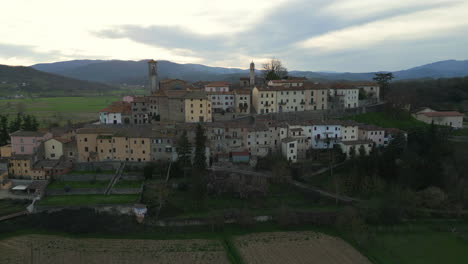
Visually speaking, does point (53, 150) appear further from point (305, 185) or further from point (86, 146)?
point (305, 185)

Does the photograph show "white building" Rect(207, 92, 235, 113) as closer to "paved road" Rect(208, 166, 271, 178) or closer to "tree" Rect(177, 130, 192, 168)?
"tree" Rect(177, 130, 192, 168)

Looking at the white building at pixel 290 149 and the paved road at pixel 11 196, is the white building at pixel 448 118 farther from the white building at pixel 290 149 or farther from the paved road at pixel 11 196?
the paved road at pixel 11 196

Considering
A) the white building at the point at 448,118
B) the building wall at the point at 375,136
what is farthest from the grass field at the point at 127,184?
the white building at the point at 448,118

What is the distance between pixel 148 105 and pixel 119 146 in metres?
12.2

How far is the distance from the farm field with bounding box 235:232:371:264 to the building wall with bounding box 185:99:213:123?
73.5 feet

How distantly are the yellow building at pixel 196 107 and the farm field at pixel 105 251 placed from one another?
73.3 feet

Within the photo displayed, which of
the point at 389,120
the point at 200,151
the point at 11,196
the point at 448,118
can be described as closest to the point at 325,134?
the point at 389,120

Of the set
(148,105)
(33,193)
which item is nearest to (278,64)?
(148,105)

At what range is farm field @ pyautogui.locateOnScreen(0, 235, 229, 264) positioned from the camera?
84.3 feet

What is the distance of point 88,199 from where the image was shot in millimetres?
33688

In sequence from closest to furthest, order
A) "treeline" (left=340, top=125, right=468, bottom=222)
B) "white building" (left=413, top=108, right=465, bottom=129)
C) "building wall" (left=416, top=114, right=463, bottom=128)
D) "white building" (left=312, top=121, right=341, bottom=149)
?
"treeline" (left=340, top=125, right=468, bottom=222) < "white building" (left=312, top=121, right=341, bottom=149) < "white building" (left=413, top=108, right=465, bottom=129) < "building wall" (left=416, top=114, right=463, bottom=128)

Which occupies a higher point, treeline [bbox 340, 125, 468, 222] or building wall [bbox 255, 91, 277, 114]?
building wall [bbox 255, 91, 277, 114]

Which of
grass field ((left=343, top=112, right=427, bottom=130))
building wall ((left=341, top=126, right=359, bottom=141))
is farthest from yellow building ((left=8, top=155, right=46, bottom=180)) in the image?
grass field ((left=343, top=112, right=427, bottom=130))

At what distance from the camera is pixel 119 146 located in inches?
1597
